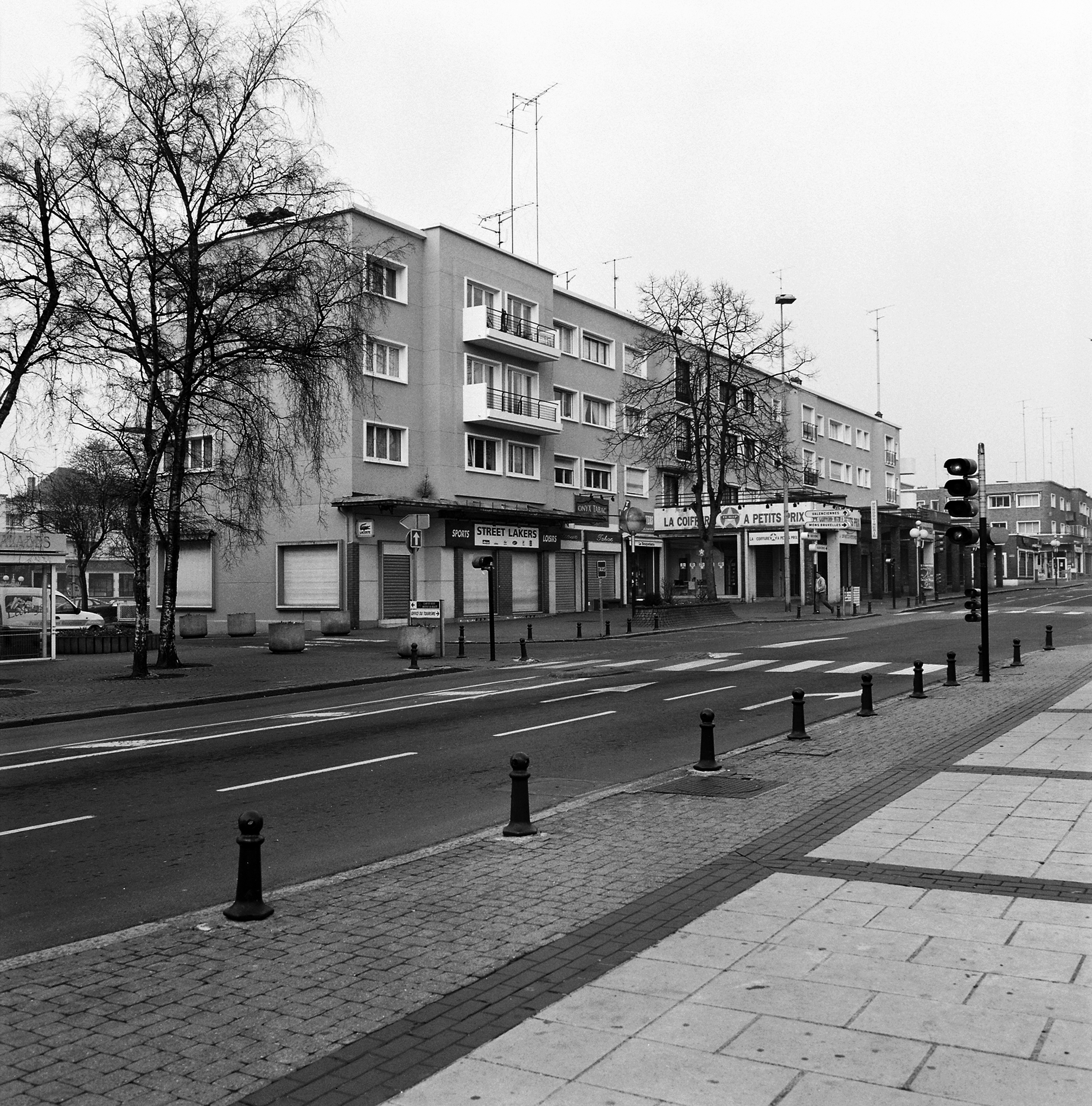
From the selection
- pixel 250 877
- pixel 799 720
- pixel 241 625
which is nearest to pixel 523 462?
pixel 241 625

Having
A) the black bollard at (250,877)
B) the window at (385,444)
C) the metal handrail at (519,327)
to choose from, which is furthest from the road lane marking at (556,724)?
the metal handrail at (519,327)

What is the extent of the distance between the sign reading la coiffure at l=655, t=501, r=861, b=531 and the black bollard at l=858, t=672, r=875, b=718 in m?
41.0

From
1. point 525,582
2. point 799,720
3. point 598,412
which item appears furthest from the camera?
point 598,412

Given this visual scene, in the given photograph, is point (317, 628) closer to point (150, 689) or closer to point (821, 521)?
point (150, 689)

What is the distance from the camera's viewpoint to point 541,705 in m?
17.0

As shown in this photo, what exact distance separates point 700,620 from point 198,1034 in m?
38.1

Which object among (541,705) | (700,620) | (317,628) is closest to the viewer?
(541,705)

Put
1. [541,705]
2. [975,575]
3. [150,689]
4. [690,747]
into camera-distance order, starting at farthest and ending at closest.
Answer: [975,575] → [150,689] → [541,705] → [690,747]

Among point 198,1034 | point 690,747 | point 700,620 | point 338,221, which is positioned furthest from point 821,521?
point 198,1034

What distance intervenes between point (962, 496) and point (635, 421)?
124 ft

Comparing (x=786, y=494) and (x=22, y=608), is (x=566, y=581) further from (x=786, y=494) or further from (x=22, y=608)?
(x=22, y=608)

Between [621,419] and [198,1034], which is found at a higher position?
[621,419]

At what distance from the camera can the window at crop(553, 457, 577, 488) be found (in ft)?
167

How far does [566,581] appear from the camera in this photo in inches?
1957
